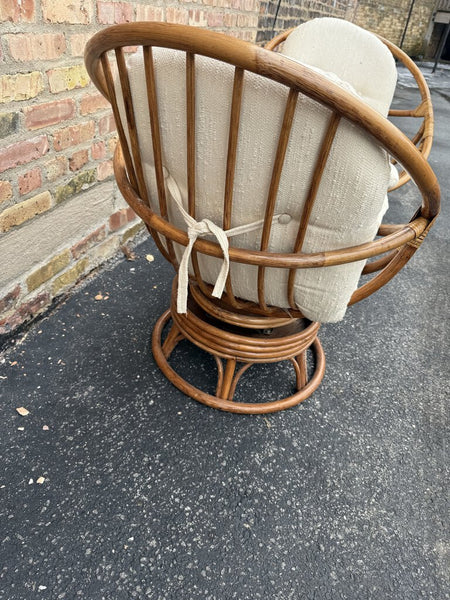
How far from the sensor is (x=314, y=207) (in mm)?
855

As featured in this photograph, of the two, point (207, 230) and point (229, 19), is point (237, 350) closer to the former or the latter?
point (207, 230)

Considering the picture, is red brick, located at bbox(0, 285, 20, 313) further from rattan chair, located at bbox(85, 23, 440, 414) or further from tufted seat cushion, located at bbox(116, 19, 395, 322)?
tufted seat cushion, located at bbox(116, 19, 395, 322)

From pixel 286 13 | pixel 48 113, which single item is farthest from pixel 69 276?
pixel 286 13

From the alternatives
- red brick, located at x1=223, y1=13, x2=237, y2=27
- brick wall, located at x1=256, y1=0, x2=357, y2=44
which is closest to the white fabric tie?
red brick, located at x1=223, y1=13, x2=237, y2=27

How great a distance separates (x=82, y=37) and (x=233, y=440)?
136cm

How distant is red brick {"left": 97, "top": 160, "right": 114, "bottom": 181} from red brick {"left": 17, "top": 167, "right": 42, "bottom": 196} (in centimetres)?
35

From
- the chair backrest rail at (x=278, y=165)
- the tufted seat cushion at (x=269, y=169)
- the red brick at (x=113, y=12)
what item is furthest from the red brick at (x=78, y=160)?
the chair backrest rail at (x=278, y=165)

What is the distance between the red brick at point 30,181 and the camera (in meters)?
1.32

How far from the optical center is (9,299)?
139cm

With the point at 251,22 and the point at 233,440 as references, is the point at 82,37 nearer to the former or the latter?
the point at 233,440

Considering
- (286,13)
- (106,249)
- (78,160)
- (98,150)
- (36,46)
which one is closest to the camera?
(36,46)

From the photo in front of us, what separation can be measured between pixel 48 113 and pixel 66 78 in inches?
5.6

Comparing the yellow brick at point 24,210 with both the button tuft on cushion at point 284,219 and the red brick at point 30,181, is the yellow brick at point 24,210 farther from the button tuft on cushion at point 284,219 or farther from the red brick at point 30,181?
the button tuft on cushion at point 284,219

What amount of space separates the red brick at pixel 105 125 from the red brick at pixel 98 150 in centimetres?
4
